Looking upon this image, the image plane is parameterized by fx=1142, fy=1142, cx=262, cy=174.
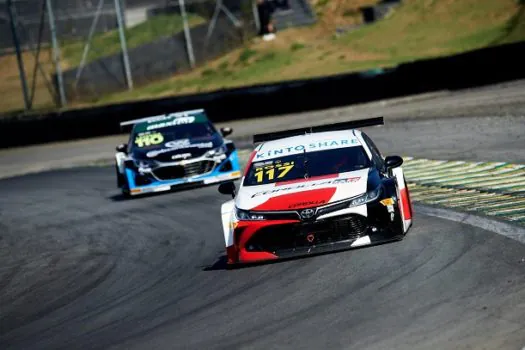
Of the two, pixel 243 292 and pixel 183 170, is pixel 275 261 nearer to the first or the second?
pixel 243 292

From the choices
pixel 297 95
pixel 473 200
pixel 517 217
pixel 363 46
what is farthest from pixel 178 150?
pixel 363 46

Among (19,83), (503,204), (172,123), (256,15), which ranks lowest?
(19,83)

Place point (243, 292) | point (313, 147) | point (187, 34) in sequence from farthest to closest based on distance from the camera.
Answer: point (187, 34) < point (313, 147) < point (243, 292)

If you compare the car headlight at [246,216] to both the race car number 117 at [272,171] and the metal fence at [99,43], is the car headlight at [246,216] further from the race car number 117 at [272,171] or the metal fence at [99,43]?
the metal fence at [99,43]

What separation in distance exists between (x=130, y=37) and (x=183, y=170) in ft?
78.1

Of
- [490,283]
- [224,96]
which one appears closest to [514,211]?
[490,283]

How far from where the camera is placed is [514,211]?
40.0 feet

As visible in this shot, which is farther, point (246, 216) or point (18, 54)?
point (18, 54)

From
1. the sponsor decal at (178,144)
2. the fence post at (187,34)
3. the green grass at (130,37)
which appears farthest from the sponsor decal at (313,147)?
the fence post at (187,34)

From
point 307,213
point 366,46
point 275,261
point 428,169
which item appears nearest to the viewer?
point 307,213

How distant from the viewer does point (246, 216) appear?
1112cm

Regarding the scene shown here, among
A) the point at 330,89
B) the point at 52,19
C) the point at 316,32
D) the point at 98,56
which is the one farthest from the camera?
the point at 316,32

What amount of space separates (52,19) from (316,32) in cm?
1466

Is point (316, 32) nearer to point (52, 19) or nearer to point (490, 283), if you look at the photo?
point (52, 19)
